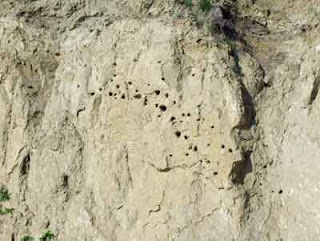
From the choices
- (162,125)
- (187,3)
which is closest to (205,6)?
(187,3)

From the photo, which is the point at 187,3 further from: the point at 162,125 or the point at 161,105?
the point at 162,125

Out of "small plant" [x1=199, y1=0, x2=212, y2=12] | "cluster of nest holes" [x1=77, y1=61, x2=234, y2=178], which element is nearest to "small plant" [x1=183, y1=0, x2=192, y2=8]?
"small plant" [x1=199, y1=0, x2=212, y2=12]

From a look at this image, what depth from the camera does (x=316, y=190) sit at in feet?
26.3

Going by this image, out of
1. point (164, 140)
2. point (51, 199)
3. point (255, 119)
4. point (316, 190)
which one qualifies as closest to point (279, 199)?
point (316, 190)

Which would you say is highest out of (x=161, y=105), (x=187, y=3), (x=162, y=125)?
(x=187, y=3)

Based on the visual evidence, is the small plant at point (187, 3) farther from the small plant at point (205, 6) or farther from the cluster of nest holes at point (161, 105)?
the cluster of nest holes at point (161, 105)

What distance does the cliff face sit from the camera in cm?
801

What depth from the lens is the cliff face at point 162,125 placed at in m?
8.01

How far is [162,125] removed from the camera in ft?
27.3

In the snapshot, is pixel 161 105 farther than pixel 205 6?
No

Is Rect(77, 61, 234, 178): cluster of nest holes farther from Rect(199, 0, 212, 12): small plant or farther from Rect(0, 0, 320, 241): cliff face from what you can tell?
Rect(199, 0, 212, 12): small plant

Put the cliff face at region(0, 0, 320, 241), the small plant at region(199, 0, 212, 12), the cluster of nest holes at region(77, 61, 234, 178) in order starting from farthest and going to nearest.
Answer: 1. the small plant at region(199, 0, 212, 12)
2. the cluster of nest holes at region(77, 61, 234, 178)
3. the cliff face at region(0, 0, 320, 241)

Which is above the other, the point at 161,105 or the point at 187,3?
the point at 187,3

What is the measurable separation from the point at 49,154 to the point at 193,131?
6.84 ft
